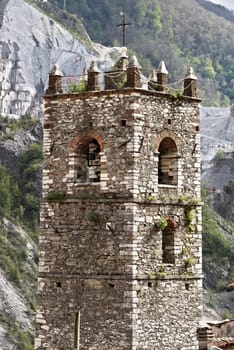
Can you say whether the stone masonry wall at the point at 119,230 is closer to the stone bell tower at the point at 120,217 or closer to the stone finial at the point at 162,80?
the stone bell tower at the point at 120,217

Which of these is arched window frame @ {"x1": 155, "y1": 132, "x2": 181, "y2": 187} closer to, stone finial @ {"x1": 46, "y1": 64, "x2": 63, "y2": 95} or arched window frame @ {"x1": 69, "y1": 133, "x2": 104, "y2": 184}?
arched window frame @ {"x1": 69, "y1": 133, "x2": 104, "y2": 184}

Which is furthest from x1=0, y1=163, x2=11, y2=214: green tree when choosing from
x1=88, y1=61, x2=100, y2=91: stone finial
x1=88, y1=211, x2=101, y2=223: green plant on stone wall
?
x1=88, y1=211, x2=101, y2=223: green plant on stone wall

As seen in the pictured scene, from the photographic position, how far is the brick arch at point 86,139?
24.3m

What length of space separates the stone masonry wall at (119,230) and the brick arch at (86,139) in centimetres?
2

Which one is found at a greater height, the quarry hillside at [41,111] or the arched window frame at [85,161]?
the quarry hillside at [41,111]

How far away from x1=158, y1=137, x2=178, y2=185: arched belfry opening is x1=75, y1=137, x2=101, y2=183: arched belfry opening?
1565 millimetres

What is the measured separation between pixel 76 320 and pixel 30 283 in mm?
45672

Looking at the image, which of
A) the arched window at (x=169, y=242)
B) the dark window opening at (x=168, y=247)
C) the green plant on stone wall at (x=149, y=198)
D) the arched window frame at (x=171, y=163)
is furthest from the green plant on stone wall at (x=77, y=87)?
the dark window opening at (x=168, y=247)

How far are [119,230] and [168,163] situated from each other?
2517mm

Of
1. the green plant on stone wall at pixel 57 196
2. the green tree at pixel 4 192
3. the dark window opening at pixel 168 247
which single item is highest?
the green tree at pixel 4 192

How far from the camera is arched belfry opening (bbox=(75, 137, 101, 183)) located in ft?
81.3

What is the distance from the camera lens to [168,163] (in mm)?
25156

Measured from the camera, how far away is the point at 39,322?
2434 cm

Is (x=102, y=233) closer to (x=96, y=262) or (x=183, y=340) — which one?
(x=96, y=262)
